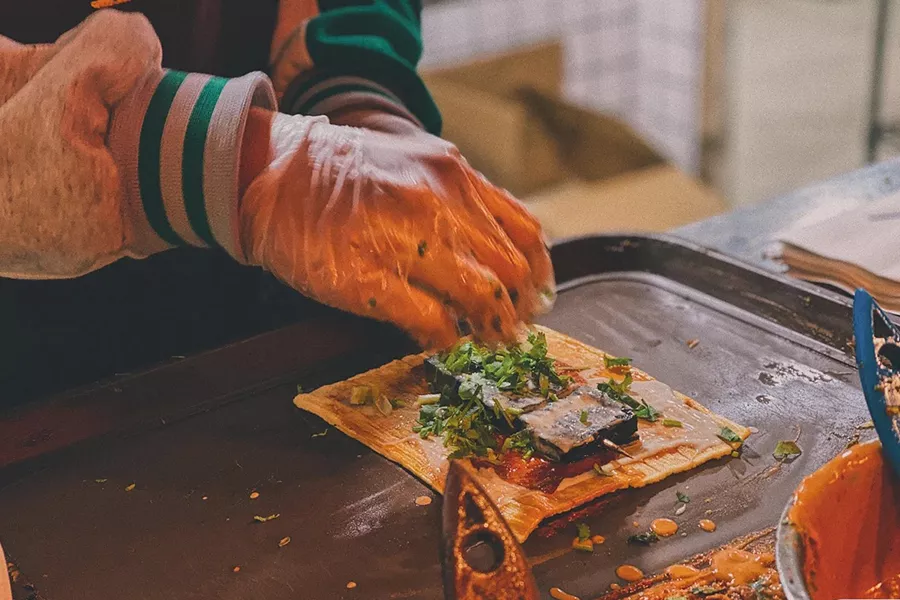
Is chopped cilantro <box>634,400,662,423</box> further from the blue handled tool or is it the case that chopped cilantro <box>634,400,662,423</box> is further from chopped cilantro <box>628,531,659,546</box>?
the blue handled tool

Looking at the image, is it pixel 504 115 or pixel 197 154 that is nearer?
pixel 197 154

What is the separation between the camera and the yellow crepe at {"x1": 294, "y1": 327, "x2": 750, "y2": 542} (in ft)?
4.07

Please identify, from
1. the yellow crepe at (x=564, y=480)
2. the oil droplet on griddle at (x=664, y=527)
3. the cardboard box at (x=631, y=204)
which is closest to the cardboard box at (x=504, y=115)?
the cardboard box at (x=631, y=204)

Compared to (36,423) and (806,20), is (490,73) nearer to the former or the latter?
(36,423)

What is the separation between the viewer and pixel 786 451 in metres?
1.30

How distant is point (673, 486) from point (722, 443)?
0.33ft

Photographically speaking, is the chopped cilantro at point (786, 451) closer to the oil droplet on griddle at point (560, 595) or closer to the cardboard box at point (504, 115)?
the oil droplet on griddle at point (560, 595)

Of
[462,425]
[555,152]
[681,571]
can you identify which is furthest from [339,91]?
[555,152]

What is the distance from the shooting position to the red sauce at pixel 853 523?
0.93 m

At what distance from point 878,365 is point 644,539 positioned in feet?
1.06

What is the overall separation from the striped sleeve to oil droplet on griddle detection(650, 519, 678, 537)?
589 millimetres

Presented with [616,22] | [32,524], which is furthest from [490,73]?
[32,524]

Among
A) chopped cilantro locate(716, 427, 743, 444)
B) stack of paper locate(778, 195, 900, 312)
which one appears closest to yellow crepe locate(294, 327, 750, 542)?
chopped cilantro locate(716, 427, 743, 444)

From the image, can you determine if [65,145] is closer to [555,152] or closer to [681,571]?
[681,571]
